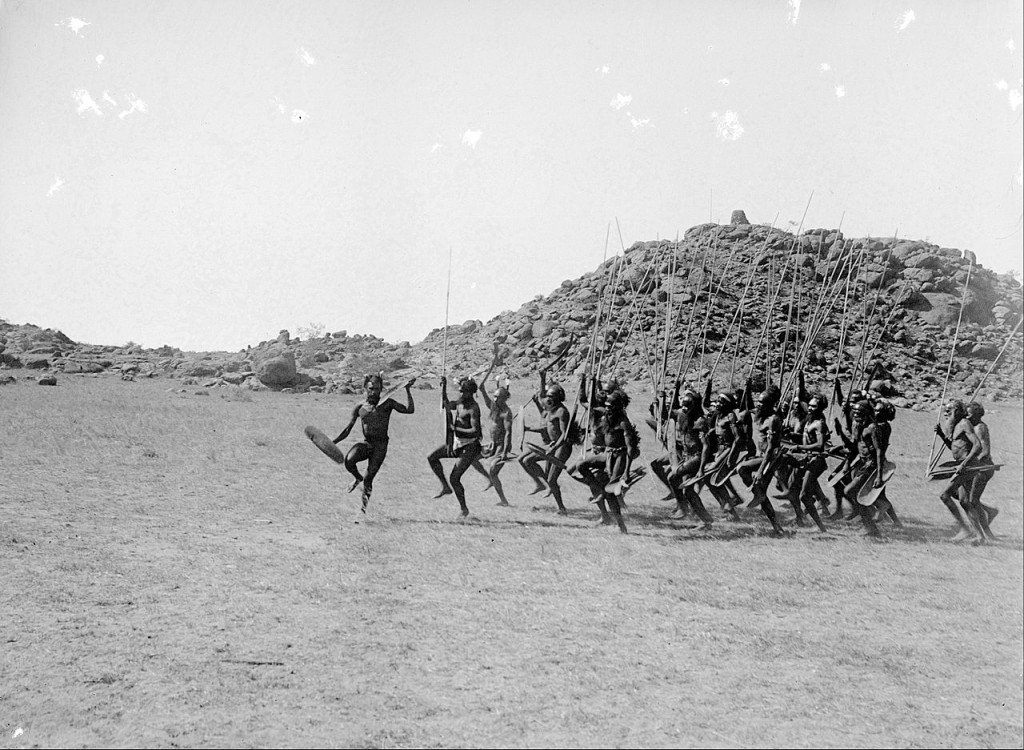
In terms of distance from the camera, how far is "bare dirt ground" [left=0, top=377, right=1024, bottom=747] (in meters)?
5.78

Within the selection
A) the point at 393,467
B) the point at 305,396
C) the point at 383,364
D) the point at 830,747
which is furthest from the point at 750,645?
the point at 383,364

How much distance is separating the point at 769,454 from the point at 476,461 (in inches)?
153

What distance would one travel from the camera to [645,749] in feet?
17.7

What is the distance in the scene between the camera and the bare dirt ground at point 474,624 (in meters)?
5.78

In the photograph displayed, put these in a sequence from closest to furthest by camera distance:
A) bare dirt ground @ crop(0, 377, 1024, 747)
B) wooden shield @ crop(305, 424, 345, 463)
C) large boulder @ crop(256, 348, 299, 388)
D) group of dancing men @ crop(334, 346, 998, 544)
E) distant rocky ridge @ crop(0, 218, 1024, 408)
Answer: bare dirt ground @ crop(0, 377, 1024, 747) → group of dancing men @ crop(334, 346, 998, 544) → wooden shield @ crop(305, 424, 345, 463) → distant rocky ridge @ crop(0, 218, 1024, 408) → large boulder @ crop(256, 348, 299, 388)

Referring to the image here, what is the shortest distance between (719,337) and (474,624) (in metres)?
26.9

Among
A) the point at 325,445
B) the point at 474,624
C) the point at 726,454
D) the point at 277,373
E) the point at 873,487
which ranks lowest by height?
the point at 474,624

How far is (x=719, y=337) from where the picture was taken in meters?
32.8

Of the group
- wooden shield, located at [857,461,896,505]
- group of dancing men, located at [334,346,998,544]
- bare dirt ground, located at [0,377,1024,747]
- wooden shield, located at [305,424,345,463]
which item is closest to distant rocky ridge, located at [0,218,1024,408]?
group of dancing men, located at [334,346,998,544]

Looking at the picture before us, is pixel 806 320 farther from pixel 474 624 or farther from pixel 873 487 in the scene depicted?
pixel 474 624

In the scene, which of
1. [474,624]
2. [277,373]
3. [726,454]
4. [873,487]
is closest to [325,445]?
[474,624]

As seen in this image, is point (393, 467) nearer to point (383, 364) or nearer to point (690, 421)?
point (690, 421)

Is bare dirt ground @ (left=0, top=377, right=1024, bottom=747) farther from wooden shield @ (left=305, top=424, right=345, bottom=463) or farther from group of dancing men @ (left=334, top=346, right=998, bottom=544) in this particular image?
wooden shield @ (left=305, top=424, right=345, bottom=463)

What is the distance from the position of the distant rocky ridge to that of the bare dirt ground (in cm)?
1514
